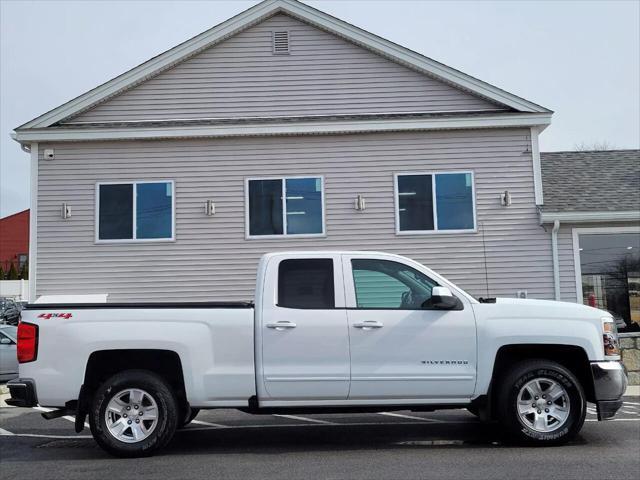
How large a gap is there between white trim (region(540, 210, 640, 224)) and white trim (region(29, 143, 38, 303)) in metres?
9.89

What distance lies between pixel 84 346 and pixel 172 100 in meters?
8.87

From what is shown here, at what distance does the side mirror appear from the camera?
661 centimetres

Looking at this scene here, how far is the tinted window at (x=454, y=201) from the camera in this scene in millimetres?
14031

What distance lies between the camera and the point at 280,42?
1472cm

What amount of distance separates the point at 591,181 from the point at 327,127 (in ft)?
19.0

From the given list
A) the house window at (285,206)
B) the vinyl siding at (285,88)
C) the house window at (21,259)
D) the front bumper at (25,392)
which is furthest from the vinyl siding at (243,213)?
the house window at (21,259)

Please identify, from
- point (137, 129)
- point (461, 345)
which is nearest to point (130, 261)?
point (137, 129)

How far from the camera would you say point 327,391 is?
659 centimetres

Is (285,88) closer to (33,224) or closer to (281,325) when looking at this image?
(33,224)

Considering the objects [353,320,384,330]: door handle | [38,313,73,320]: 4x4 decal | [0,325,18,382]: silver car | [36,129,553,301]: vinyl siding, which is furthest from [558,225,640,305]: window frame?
[0,325,18,382]: silver car

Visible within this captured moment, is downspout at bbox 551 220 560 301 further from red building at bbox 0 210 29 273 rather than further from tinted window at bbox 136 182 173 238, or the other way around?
red building at bbox 0 210 29 273

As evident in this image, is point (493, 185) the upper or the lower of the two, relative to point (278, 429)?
upper

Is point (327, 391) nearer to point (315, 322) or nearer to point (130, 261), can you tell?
point (315, 322)

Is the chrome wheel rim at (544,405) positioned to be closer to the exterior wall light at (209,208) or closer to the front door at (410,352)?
the front door at (410,352)
